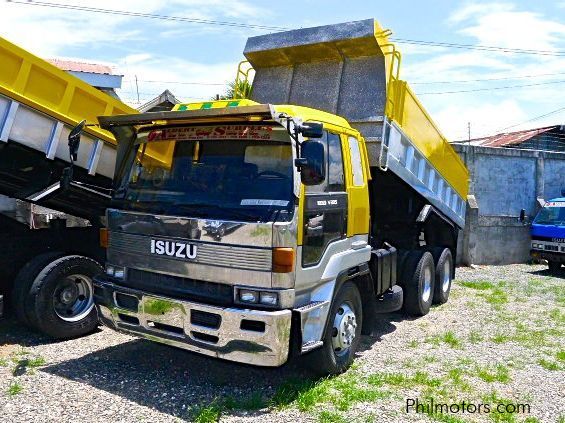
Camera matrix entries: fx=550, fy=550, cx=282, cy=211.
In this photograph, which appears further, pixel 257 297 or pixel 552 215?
pixel 552 215

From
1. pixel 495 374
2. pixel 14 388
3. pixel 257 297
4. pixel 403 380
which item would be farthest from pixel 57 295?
pixel 495 374

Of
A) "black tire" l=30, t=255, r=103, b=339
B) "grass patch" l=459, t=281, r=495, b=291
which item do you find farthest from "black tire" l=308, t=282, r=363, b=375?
"grass patch" l=459, t=281, r=495, b=291

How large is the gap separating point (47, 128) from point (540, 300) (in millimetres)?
7945

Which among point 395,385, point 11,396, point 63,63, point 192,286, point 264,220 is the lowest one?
point 11,396

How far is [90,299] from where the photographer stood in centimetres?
629

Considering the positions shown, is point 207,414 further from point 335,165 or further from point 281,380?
point 335,165

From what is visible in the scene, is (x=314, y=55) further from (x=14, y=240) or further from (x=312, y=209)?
(x=14, y=240)

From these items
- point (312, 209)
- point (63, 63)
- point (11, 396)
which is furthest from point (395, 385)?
point (63, 63)

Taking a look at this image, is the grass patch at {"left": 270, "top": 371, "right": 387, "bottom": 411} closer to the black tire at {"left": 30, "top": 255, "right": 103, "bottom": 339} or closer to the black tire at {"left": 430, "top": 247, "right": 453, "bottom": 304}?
the black tire at {"left": 30, "top": 255, "right": 103, "bottom": 339}

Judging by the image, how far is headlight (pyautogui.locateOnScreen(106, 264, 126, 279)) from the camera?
16.2 feet

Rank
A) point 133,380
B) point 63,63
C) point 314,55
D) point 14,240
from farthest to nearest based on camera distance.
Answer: point 63,63, point 314,55, point 14,240, point 133,380

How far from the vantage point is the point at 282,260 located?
4188mm

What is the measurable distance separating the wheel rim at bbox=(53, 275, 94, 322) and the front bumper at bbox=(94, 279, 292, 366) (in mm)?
1427

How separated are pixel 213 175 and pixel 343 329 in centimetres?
187
